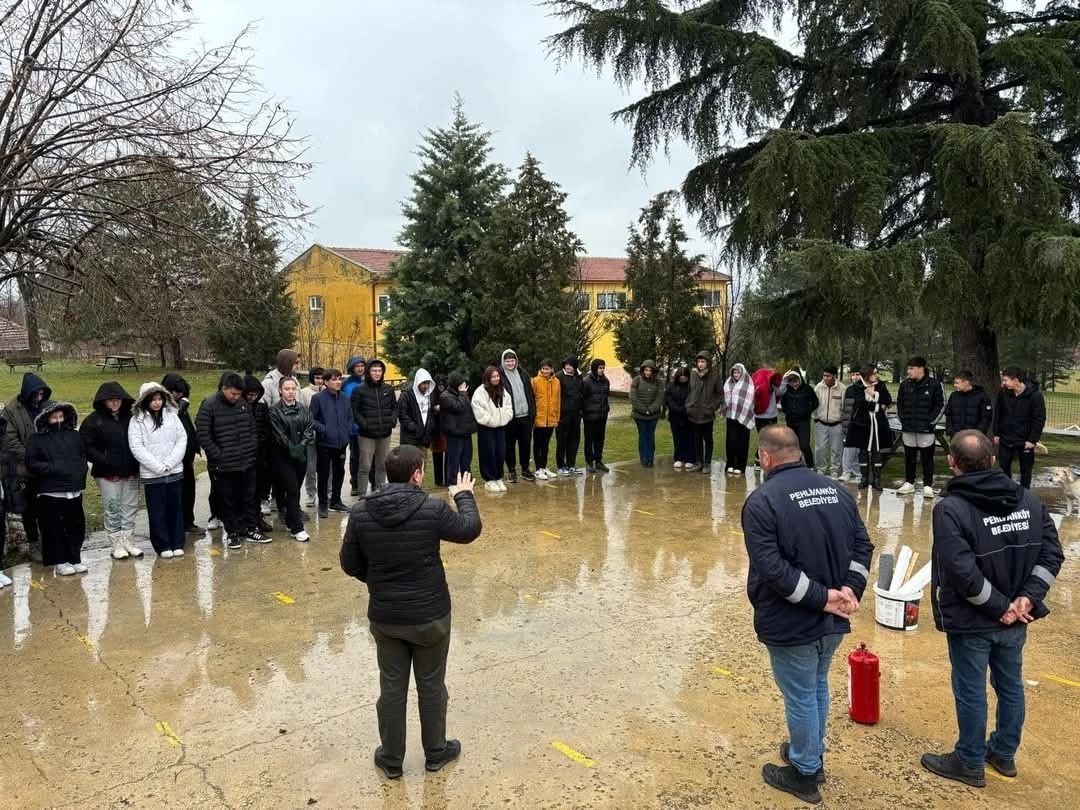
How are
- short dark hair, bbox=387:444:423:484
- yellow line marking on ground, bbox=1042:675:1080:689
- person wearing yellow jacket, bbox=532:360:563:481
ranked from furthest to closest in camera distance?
person wearing yellow jacket, bbox=532:360:563:481, yellow line marking on ground, bbox=1042:675:1080:689, short dark hair, bbox=387:444:423:484

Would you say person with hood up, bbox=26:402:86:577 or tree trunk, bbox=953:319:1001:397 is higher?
tree trunk, bbox=953:319:1001:397

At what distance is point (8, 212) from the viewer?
22.2 ft

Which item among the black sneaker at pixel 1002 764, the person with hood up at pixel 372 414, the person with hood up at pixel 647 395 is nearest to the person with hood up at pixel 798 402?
the person with hood up at pixel 647 395

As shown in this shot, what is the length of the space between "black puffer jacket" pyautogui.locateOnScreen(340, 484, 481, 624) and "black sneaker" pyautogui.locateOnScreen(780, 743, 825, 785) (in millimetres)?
1635

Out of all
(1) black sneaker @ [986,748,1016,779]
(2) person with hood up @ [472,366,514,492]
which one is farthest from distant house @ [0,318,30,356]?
(1) black sneaker @ [986,748,1016,779]

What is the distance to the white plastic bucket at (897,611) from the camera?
5.07 m

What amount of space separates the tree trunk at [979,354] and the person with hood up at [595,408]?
17.4 ft

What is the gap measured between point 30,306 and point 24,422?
1.94m

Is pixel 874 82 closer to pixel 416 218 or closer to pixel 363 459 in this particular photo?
pixel 363 459

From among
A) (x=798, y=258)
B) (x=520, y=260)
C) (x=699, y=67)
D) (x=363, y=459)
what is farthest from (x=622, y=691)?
(x=520, y=260)

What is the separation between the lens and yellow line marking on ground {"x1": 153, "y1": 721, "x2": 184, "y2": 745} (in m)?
3.80

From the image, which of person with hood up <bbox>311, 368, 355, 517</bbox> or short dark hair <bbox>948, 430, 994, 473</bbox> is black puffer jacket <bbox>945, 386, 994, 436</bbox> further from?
person with hood up <bbox>311, 368, 355, 517</bbox>

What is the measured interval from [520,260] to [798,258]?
9996 millimetres

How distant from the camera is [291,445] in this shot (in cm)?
733
